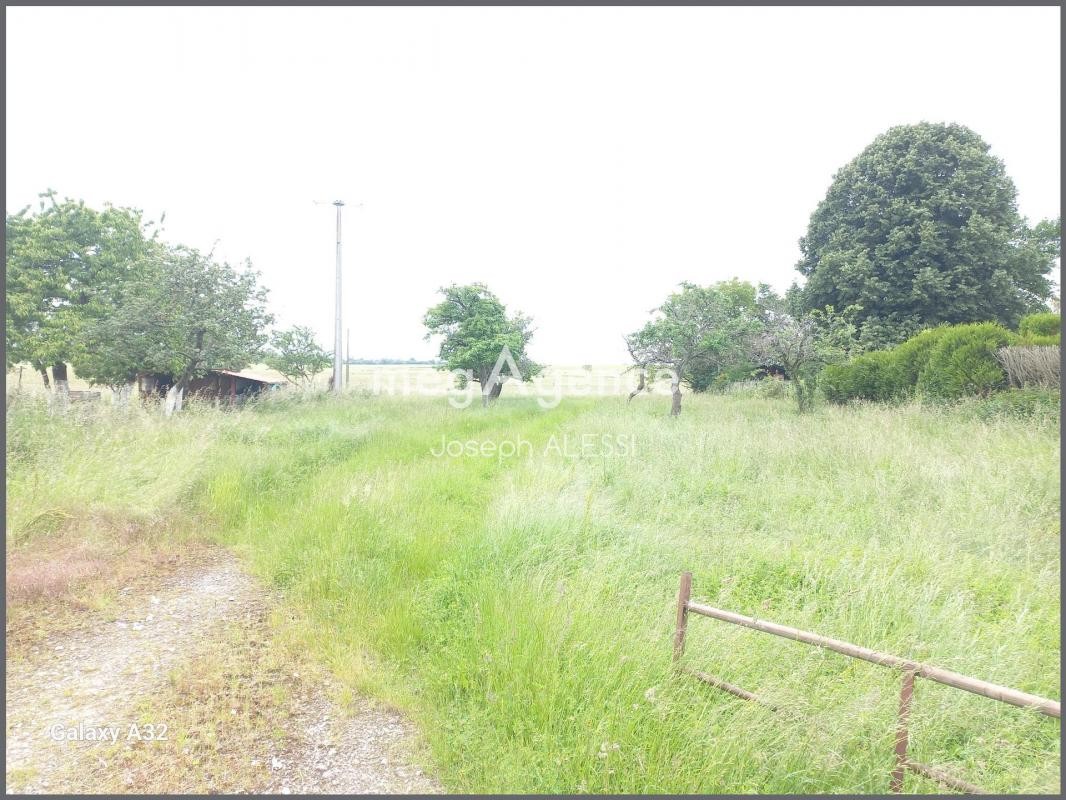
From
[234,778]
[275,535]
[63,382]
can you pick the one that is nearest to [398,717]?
[234,778]

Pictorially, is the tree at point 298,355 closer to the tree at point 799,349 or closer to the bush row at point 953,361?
the tree at point 799,349

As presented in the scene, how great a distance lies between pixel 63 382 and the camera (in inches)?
576

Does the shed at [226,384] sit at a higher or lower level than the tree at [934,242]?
lower

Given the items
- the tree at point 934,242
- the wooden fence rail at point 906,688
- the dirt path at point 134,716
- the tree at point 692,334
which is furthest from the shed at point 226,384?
the tree at point 934,242

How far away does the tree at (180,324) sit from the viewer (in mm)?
11945

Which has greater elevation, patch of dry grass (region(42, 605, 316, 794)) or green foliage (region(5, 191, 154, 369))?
green foliage (region(5, 191, 154, 369))

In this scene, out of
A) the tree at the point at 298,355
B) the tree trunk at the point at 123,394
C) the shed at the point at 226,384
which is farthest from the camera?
the tree at the point at 298,355

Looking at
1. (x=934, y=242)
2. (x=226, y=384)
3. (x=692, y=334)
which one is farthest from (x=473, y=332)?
(x=934, y=242)

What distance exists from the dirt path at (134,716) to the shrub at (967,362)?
12107mm

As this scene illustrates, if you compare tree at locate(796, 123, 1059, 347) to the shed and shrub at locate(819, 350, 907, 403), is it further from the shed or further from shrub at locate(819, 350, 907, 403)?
the shed

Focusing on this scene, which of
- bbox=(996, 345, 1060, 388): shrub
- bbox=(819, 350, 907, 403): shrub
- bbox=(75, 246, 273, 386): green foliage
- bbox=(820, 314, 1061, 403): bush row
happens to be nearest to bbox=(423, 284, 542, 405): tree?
bbox=(75, 246, 273, 386): green foliage

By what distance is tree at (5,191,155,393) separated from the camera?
13.7 metres

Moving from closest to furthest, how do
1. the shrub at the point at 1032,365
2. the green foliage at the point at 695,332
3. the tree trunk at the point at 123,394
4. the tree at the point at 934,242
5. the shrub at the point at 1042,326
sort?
the shrub at the point at 1032,365 → the tree trunk at the point at 123,394 → the shrub at the point at 1042,326 → the green foliage at the point at 695,332 → the tree at the point at 934,242

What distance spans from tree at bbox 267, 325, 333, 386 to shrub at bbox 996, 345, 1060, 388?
2641cm
